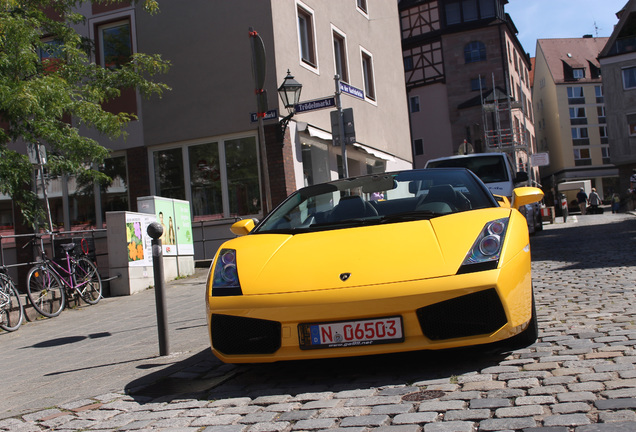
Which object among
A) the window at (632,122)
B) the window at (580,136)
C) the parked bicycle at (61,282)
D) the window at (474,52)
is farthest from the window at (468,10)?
the parked bicycle at (61,282)

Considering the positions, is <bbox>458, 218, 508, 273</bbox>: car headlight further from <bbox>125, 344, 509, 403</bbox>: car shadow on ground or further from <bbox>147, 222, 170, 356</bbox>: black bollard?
<bbox>147, 222, 170, 356</bbox>: black bollard

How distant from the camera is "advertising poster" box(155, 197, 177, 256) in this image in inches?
509

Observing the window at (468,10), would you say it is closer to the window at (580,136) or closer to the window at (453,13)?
the window at (453,13)

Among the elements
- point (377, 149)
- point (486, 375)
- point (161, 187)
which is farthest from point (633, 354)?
point (377, 149)

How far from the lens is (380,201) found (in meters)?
5.18

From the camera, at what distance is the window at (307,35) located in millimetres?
18641

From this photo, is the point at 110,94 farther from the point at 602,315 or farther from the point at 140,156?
the point at 602,315

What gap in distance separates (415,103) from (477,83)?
573cm

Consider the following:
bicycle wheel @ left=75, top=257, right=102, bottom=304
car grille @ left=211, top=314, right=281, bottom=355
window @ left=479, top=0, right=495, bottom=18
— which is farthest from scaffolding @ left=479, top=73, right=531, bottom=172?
car grille @ left=211, top=314, right=281, bottom=355

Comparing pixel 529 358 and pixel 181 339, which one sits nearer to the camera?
pixel 529 358

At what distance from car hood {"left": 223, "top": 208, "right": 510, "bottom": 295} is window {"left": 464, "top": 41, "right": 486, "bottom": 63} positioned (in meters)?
54.7

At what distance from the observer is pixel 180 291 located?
437 inches

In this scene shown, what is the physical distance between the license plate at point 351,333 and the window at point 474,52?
55.7 metres

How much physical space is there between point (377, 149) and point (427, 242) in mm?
19377
